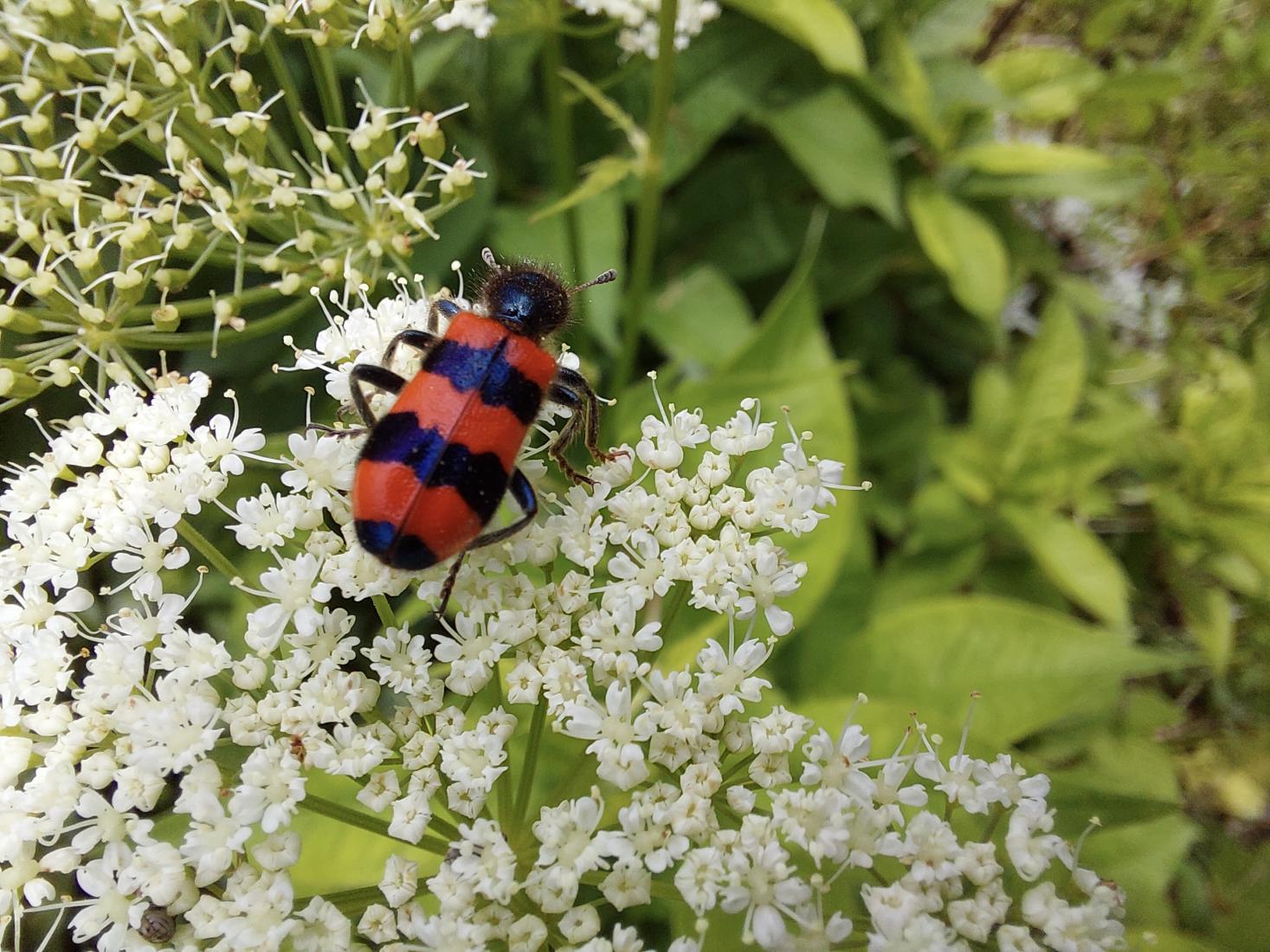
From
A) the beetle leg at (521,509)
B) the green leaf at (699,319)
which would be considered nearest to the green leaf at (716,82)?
the green leaf at (699,319)

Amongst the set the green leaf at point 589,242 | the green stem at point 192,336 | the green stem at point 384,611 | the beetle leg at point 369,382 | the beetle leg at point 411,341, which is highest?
the beetle leg at point 411,341

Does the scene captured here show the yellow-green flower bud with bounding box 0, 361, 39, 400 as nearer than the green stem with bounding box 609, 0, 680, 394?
Yes

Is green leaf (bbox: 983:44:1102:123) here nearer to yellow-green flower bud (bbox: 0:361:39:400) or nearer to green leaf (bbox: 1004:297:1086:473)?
green leaf (bbox: 1004:297:1086:473)

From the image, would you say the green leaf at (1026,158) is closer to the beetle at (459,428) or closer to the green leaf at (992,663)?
the green leaf at (992,663)

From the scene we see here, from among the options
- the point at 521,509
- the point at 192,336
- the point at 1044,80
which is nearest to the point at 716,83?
the point at 1044,80

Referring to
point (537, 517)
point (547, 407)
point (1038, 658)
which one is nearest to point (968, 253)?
point (1038, 658)

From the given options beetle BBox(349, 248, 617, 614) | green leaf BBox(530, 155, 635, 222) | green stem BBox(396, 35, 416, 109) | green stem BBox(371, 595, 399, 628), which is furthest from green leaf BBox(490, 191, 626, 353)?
green stem BBox(371, 595, 399, 628)
